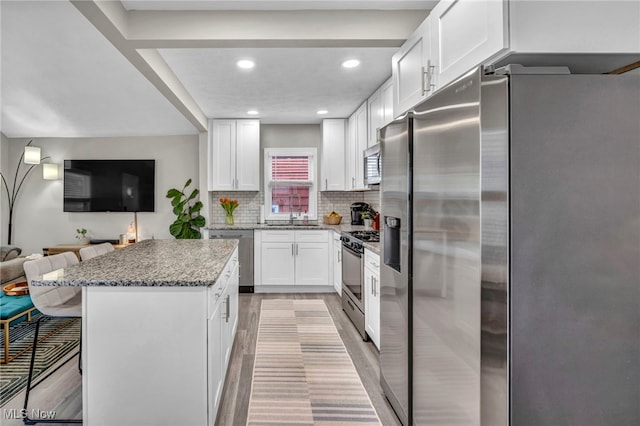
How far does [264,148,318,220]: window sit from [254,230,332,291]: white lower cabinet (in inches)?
29.3

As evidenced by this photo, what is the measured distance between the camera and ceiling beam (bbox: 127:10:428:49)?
7.47 feet

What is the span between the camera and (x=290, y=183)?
554cm

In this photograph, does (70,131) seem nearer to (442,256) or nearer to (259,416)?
(259,416)

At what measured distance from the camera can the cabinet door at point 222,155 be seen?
16.8 ft

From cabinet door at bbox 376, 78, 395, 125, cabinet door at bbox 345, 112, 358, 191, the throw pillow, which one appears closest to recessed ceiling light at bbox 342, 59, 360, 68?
cabinet door at bbox 376, 78, 395, 125

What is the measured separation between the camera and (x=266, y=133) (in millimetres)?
5562

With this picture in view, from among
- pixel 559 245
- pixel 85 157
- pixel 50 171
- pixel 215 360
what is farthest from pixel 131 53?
pixel 50 171

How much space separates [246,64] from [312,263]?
271 cm

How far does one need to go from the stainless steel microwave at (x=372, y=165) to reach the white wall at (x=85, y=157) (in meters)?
3.17

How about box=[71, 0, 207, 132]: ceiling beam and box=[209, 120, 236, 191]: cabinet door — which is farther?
box=[209, 120, 236, 191]: cabinet door

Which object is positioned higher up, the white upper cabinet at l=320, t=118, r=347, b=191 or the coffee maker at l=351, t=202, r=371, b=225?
the white upper cabinet at l=320, t=118, r=347, b=191

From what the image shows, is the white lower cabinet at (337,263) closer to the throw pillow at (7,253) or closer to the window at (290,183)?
the window at (290,183)

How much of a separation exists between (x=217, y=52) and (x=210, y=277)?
1.99 meters

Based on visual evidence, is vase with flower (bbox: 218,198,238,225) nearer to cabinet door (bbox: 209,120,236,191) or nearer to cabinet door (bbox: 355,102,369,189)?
cabinet door (bbox: 209,120,236,191)
